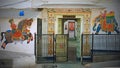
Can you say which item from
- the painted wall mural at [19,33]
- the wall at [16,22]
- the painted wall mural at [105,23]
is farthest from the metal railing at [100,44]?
the painted wall mural at [19,33]

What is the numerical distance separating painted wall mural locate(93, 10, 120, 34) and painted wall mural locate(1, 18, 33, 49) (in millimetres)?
4330

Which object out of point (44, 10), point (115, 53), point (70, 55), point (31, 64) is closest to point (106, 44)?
point (115, 53)

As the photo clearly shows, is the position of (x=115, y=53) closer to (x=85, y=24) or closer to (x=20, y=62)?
(x=85, y=24)

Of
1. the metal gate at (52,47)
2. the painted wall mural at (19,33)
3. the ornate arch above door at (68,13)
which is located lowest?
the metal gate at (52,47)

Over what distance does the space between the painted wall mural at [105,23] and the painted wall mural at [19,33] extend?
4.33 meters

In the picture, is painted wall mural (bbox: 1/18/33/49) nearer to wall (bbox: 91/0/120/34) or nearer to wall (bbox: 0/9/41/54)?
wall (bbox: 0/9/41/54)

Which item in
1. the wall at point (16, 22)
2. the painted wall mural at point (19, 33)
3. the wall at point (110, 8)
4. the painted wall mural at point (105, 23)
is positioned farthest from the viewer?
the painted wall mural at point (105, 23)

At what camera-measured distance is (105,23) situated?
1783 cm

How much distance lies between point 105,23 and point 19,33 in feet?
18.1

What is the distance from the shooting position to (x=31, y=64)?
45.3 ft

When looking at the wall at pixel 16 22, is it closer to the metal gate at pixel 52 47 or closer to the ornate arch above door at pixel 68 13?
the metal gate at pixel 52 47

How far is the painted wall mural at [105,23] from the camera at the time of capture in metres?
17.7

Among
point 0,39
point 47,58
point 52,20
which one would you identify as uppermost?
point 52,20

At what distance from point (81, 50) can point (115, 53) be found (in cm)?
211
